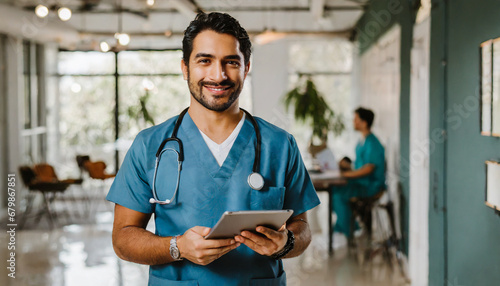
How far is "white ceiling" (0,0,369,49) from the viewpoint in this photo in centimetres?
892

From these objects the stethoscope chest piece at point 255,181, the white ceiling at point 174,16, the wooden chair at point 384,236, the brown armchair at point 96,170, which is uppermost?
the white ceiling at point 174,16

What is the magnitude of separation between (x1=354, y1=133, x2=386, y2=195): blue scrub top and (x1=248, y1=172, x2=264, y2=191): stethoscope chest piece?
4.47 m

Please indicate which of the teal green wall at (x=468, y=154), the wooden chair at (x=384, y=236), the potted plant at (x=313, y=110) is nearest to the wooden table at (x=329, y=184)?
the wooden chair at (x=384, y=236)

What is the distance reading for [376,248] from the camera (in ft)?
20.0

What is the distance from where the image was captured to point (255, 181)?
1.62 meters

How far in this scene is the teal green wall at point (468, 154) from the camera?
9.14 ft

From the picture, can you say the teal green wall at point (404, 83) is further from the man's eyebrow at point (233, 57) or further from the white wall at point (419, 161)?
the man's eyebrow at point (233, 57)

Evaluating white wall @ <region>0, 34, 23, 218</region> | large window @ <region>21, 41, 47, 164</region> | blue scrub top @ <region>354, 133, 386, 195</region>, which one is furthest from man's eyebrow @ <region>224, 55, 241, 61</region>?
large window @ <region>21, 41, 47, 164</region>

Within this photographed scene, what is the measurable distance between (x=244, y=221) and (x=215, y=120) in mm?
441

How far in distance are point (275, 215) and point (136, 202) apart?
468mm

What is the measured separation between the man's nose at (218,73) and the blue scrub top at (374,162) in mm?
4562

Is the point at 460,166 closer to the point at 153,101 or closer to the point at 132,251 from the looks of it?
the point at 132,251

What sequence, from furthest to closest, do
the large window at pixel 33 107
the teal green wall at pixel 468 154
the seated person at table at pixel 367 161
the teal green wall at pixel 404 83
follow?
1. the large window at pixel 33 107
2. the seated person at table at pixel 367 161
3. the teal green wall at pixel 404 83
4. the teal green wall at pixel 468 154

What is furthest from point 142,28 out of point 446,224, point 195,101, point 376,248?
point 195,101
